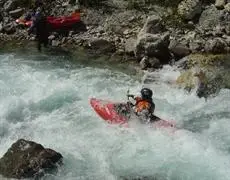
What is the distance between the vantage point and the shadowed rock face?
10.9 m

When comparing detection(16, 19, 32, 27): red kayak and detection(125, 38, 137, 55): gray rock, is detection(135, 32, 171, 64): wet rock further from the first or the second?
detection(16, 19, 32, 27): red kayak

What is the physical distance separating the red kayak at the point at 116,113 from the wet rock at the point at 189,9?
687 cm

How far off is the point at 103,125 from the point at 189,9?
7856 mm

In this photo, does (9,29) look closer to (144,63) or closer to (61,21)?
(61,21)

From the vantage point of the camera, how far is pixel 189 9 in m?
19.5

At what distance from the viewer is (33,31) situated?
19.4 meters

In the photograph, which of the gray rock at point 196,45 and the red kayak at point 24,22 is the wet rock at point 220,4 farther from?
the red kayak at point 24,22

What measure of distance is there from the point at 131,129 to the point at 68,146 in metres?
1.69

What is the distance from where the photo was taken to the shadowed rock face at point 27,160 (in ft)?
35.6

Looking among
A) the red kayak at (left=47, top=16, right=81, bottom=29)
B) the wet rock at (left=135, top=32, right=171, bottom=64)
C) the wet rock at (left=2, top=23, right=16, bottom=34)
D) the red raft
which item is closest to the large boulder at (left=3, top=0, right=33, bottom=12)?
the wet rock at (left=2, top=23, right=16, bottom=34)

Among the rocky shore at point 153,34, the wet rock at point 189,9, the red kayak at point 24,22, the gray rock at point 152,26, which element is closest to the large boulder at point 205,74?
the rocky shore at point 153,34

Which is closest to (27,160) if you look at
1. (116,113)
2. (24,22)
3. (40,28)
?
(116,113)

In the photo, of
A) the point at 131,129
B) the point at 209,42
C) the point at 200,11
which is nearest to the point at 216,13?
the point at 200,11

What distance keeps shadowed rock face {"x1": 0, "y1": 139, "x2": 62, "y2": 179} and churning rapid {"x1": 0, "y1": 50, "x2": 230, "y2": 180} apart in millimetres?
258
